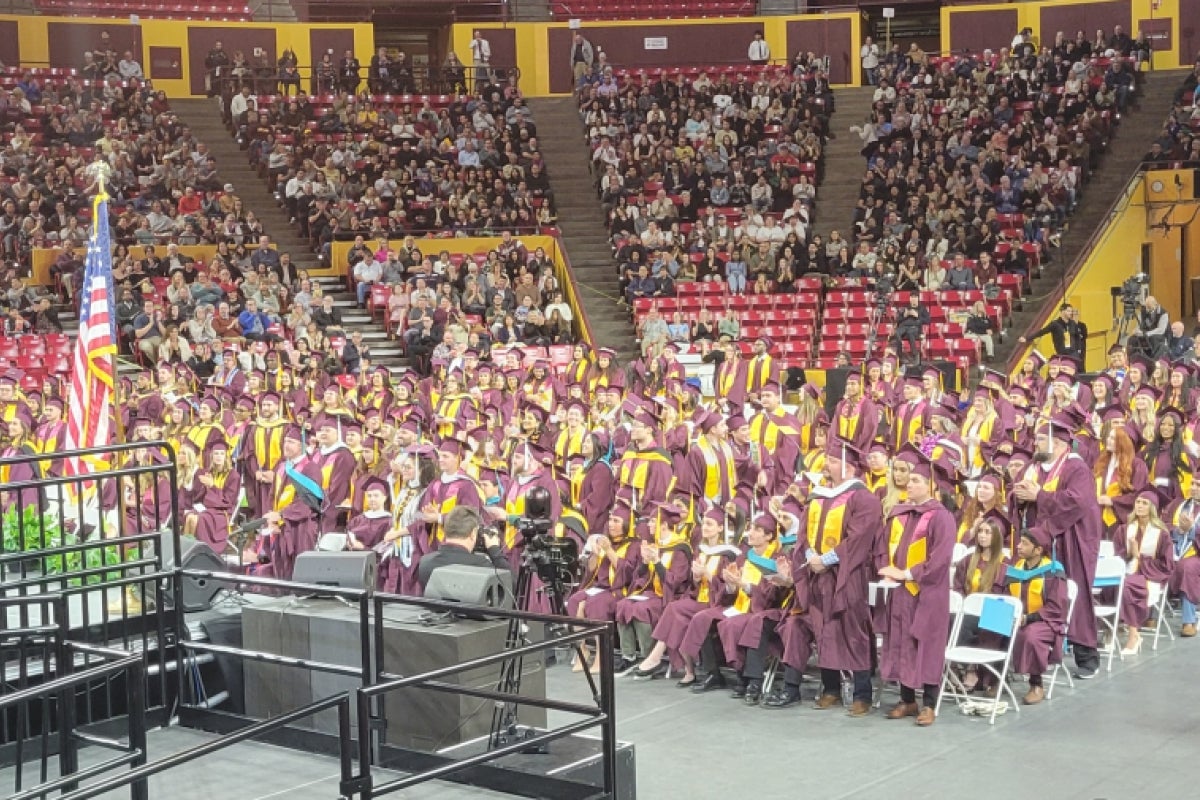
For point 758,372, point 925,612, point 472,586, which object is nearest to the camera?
point 472,586

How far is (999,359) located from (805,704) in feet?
47.9

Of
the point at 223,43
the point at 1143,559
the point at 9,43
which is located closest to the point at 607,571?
the point at 1143,559

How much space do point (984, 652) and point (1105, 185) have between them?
19458mm

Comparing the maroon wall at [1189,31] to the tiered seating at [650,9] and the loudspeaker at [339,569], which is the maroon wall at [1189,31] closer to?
the tiered seating at [650,9]

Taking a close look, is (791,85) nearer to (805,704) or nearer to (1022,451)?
(1022,451)

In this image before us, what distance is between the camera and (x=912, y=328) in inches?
903

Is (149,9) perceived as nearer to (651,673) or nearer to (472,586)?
(651,673)

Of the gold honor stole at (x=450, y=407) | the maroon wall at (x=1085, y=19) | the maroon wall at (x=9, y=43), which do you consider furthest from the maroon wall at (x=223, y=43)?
the gold honor stole at (x=450, y=407)

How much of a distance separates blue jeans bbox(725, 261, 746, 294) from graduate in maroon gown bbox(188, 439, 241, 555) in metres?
12.7

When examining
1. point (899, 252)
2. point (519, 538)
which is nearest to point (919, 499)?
point (519, 538)

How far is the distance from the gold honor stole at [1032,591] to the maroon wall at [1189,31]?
26.1m

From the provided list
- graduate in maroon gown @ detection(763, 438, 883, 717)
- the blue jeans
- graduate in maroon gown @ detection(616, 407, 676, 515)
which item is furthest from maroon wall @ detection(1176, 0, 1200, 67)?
graduate in maroon gown @ detection(763, 438, 883, 717)

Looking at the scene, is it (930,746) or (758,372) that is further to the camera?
(758,372)

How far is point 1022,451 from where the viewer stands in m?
12.2
